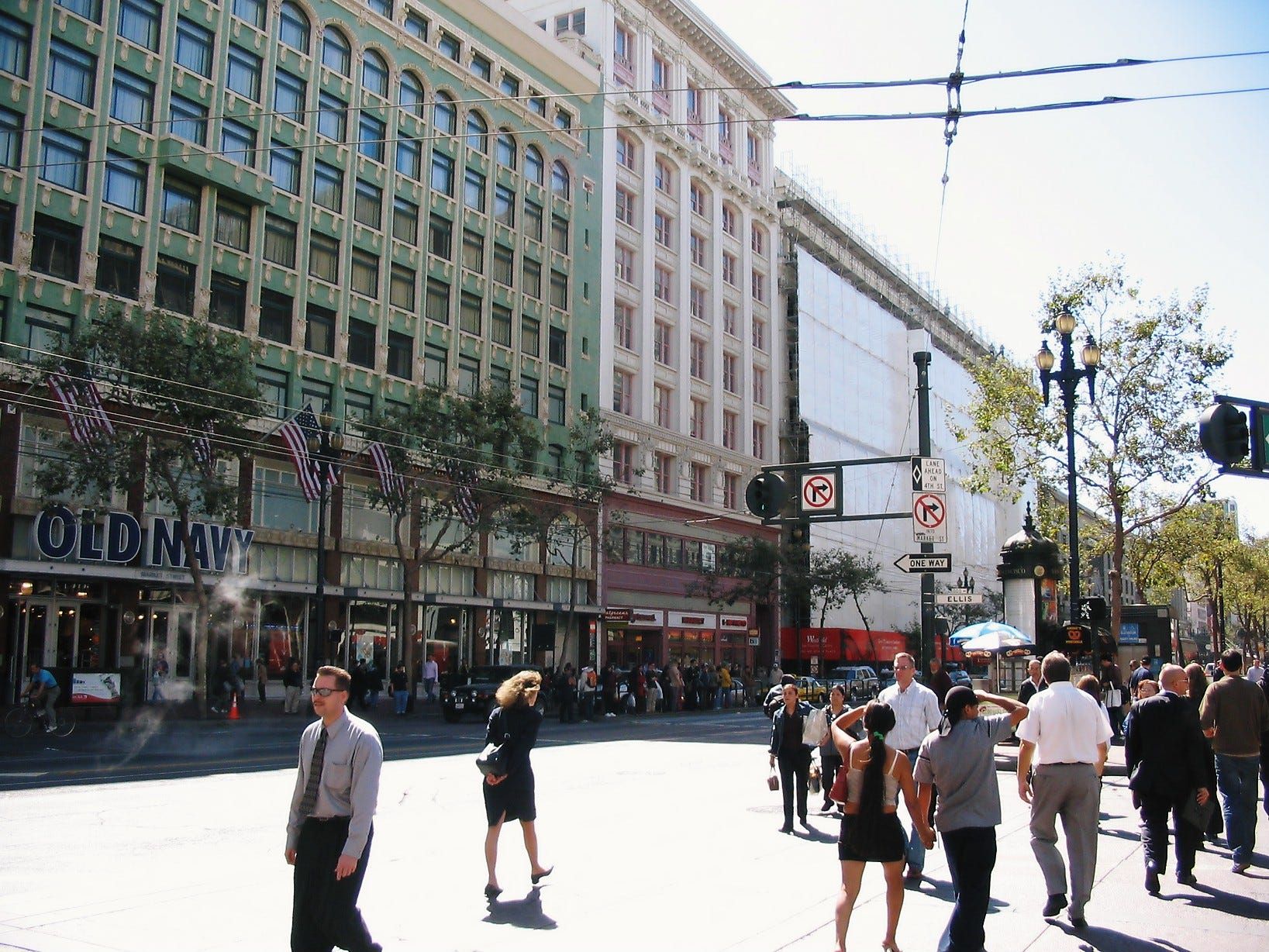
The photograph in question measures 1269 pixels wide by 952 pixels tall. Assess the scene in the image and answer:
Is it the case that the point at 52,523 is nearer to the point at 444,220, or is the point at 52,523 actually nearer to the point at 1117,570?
the point at 444,220

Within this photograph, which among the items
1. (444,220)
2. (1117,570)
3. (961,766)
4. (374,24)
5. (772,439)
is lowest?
(961,766)

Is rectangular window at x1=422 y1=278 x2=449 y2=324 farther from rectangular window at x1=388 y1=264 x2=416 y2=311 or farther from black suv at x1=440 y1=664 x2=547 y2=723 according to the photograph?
black suv at x1=440 y1=664 x2=547 y2=723

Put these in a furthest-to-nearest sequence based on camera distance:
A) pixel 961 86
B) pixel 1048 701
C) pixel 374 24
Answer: pixel 374 24 < pixel 961 86 < pixel 1048 701

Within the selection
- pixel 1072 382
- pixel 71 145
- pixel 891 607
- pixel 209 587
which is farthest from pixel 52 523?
pixel 891 607

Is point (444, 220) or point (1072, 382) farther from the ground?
point (444, 220)

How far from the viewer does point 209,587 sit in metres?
35.1

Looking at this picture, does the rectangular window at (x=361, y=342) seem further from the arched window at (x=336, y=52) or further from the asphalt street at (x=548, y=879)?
the asphalt street at (x=548, y=879)

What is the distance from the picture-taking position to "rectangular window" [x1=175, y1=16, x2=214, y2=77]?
3641cm

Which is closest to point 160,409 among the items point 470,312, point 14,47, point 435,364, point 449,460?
point 449,460

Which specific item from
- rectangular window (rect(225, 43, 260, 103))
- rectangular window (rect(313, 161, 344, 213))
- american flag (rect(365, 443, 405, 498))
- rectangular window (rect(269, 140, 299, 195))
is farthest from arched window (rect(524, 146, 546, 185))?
american flag (rect(365, 443, 405, 498))

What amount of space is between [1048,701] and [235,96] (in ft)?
117

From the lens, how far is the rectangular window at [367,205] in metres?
42.5

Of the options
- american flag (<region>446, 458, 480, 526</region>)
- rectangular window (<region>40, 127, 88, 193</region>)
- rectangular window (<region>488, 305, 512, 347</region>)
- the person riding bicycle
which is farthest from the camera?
rectangular window (<region>488, 305, 512, 347</region>)

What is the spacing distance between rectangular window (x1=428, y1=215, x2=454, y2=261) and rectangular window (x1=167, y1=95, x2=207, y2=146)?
406 inches
